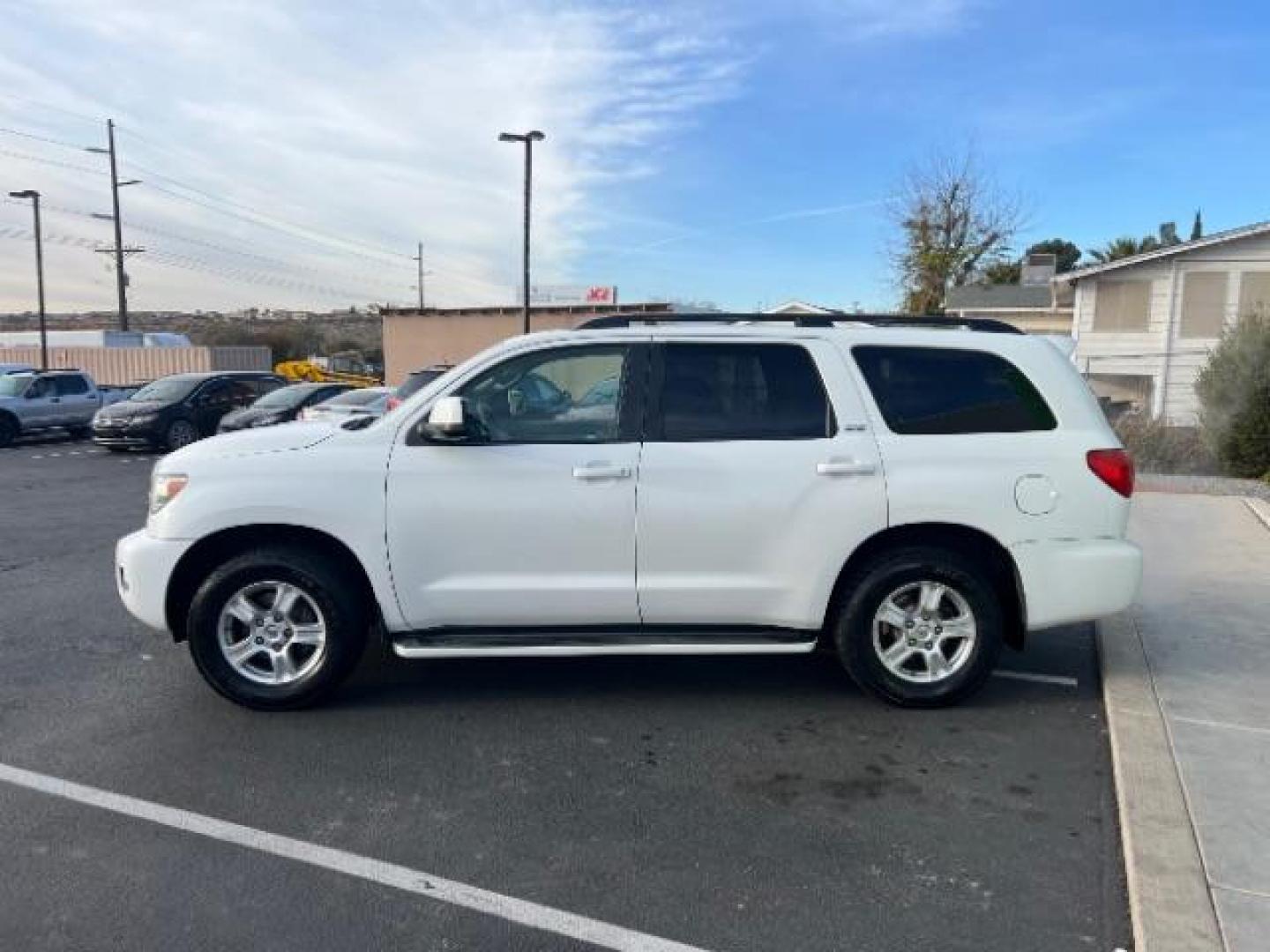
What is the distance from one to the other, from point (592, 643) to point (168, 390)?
16.5 metres

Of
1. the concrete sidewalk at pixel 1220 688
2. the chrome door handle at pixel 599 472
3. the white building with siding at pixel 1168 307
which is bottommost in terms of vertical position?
the concrete sidewalk at pixel 1220 688

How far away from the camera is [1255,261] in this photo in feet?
69.8

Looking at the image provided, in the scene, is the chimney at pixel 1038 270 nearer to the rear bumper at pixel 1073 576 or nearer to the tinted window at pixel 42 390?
the tinted window at pixel 42 390

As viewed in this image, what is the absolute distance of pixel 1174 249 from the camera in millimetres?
21703

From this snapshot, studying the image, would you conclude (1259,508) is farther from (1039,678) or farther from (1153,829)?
(1153,829)

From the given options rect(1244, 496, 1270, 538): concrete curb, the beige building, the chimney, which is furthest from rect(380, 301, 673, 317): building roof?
rect(1244, 496, 1270, 538): concrete curb

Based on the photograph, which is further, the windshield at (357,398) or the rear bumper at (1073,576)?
the windshield at (357,398)

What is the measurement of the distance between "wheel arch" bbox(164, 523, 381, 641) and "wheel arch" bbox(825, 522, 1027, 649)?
218cm

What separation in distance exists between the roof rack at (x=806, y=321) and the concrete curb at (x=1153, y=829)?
6.16 feet

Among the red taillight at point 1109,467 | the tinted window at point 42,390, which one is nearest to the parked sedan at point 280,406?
the tinted window at point 42,390

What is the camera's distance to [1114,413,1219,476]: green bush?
42.5 feet

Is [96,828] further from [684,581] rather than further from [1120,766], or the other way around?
[1120,766]

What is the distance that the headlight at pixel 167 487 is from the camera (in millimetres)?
4301

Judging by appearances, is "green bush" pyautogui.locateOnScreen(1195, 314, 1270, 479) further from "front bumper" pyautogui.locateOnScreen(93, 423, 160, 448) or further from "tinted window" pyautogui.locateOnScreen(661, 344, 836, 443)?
"front bumper" pyautogui.locateOnScreen(93, 423, 160, 448)
